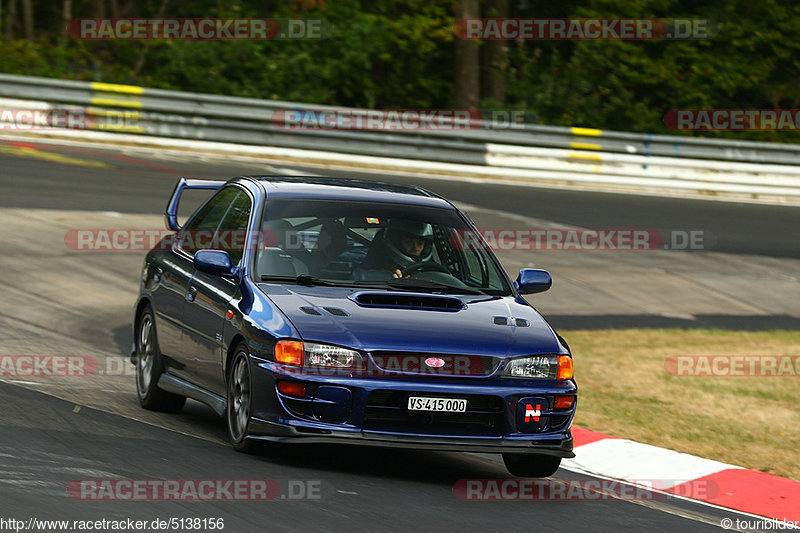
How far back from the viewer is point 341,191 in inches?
330

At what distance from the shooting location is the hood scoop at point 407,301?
24.2 ft

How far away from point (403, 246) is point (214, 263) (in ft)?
3.84

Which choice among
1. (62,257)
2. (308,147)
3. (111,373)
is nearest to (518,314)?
(111,373)

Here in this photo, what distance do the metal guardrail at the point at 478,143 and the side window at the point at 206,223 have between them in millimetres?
14285

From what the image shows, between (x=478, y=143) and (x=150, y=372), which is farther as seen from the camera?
(x=478, y=143)

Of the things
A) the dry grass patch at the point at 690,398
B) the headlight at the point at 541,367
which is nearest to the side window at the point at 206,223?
the headlight at the point at 541,367

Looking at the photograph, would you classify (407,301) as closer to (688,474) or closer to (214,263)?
(214,263)

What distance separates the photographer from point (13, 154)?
20.4m

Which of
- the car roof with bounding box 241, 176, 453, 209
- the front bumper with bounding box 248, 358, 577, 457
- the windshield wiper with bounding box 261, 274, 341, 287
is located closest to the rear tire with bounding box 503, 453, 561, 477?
the front bumper with bounding box 248, 358, 577, 457

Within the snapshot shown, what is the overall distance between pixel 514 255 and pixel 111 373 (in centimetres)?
818

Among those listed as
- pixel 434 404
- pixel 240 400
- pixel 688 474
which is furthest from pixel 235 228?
pixel 688 474

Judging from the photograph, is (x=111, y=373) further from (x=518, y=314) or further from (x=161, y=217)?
(x=161, y=217)

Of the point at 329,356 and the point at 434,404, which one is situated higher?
the point at 329,356

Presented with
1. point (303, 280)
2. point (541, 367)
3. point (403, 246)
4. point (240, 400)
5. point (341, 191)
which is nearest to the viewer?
point (541, 367)
